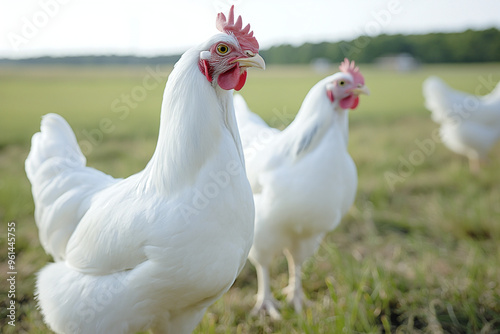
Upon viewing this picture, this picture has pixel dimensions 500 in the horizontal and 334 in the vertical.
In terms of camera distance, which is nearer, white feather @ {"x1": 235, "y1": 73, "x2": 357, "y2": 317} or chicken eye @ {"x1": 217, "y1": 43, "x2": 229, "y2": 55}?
chicken eye @ {"x1": 217, "y1": 43, "x2": 229, "y2": 55}

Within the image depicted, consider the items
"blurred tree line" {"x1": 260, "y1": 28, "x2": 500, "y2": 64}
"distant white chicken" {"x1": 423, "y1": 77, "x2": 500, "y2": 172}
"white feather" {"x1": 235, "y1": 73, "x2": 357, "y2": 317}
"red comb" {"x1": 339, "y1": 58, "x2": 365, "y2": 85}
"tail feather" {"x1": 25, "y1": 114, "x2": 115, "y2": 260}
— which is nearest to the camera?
"tail feather" {"x1": 25, "y1": 114, "x2": 115, "y2": 260}

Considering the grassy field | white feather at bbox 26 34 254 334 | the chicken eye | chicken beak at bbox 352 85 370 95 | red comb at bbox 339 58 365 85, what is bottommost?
the grassy field

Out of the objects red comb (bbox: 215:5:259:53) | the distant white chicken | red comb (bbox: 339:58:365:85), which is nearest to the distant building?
A: the distant white chicken

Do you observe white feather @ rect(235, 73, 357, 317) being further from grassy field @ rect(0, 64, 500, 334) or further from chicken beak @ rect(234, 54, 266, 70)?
chicken beak @ rect(234, 54, 266, 70)

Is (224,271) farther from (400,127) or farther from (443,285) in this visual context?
(400,127)

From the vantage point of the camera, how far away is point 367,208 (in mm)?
4391

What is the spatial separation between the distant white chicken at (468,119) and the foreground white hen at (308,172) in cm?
405

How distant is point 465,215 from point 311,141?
8.21 feet

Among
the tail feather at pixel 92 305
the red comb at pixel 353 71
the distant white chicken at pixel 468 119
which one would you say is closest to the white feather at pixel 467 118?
the distant white chicken at pixel 468 119

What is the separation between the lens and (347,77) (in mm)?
2346

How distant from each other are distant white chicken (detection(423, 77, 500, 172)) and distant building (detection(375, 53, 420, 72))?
186 centimetres

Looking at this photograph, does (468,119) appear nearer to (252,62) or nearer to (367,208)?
(367,208)

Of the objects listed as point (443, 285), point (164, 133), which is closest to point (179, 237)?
point (164, 133)

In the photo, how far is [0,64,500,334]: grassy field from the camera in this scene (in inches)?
96.1
